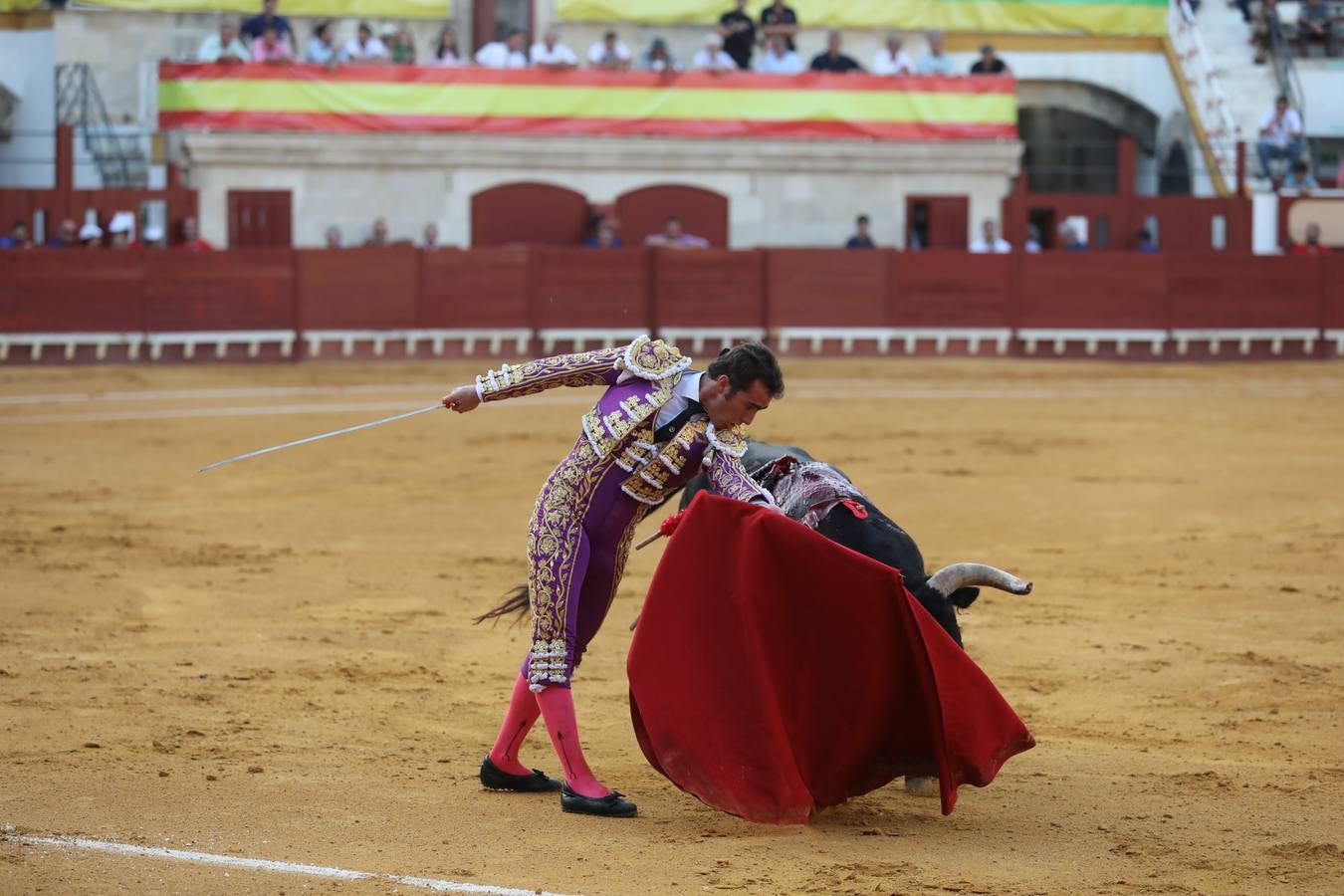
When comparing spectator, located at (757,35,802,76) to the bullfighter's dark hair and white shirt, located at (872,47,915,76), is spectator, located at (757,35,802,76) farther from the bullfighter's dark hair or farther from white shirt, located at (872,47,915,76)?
the bullfighter's dark hair

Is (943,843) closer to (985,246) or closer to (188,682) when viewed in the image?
(188,682)

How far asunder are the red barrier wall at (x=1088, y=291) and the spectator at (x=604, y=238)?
155 inches

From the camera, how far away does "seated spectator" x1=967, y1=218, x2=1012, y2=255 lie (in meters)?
17.7

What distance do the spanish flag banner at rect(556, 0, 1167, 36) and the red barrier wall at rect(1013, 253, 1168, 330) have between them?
418 cm

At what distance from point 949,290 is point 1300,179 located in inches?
183

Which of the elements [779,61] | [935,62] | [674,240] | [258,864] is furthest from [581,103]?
[258,864]

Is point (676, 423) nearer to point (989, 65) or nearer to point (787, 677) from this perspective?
point (787, 677)

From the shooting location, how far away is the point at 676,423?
13.4 feet

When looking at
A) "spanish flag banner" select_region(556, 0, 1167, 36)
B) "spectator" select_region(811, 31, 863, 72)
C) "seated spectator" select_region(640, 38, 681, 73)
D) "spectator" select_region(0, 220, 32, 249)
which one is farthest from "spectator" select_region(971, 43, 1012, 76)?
"spectator" select_region(0, 220, 32, 249)

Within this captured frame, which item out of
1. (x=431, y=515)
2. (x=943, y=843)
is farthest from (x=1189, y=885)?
(x=431, y=515)

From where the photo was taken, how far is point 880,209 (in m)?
19.0

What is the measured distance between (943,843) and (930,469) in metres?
6.29

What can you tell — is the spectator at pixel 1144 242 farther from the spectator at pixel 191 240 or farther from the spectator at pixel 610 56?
the spectator at pixel 191 240

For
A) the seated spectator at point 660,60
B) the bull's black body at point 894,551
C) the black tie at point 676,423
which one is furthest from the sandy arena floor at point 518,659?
the seated spectator at point 660,60
